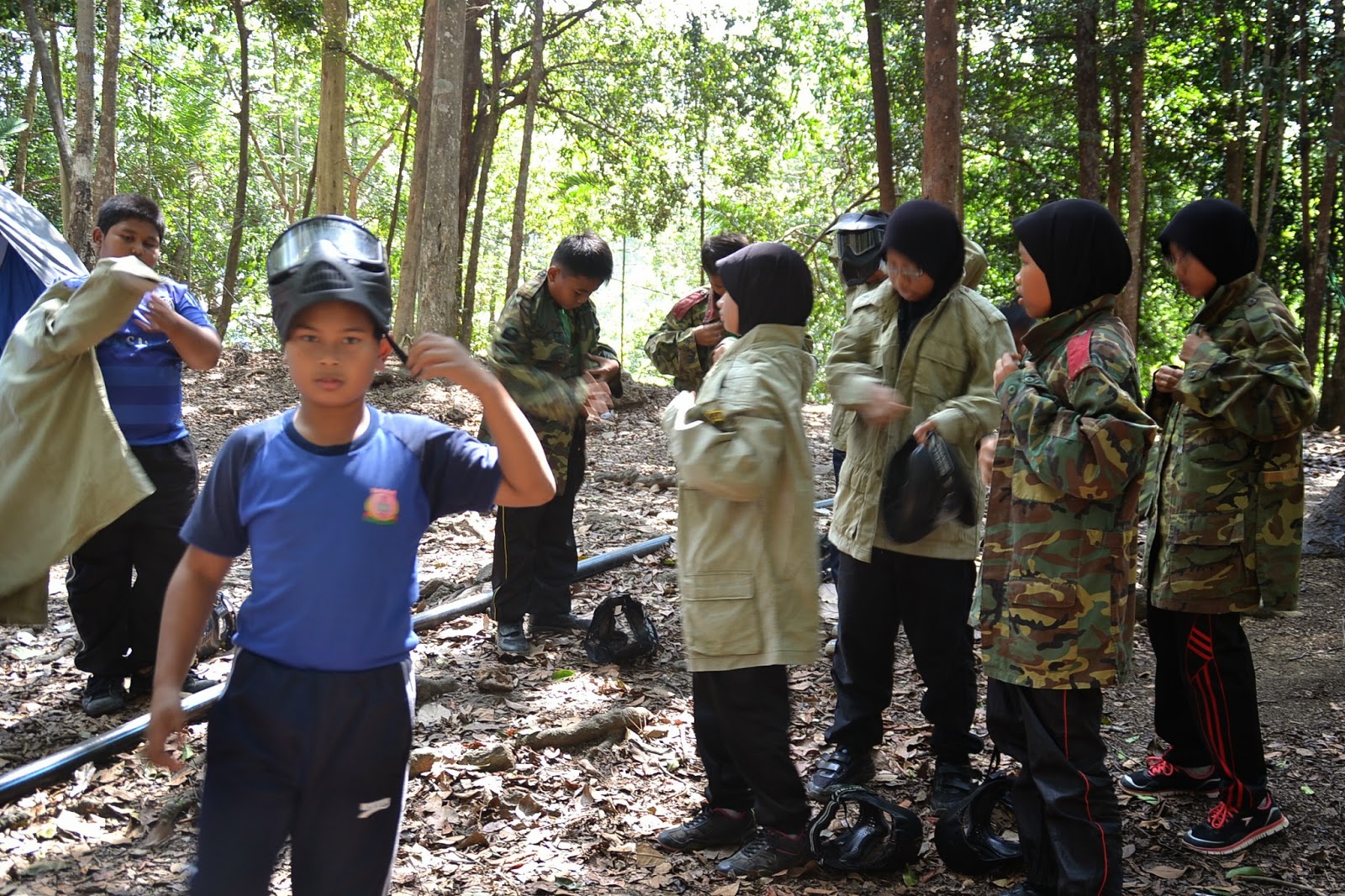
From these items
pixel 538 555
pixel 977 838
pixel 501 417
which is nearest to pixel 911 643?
pixel 977 838

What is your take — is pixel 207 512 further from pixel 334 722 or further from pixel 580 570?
pixel 580 570

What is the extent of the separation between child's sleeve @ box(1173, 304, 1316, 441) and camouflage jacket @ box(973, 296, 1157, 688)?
0.70 meters

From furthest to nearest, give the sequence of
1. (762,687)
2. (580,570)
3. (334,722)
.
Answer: (580,570) → (762,687) → (334,722)

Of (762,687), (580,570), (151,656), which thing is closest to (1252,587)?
(762,687)

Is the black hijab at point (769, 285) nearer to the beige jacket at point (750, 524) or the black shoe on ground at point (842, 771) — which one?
the beige jacket at point (750, 524)

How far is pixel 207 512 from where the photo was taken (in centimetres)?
222

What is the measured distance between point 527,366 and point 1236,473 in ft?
10.6

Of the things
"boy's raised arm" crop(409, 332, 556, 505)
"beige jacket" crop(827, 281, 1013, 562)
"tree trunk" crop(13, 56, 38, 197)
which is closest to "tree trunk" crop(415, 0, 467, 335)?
"beige jacket" crop(827, 281, 1013, 562)

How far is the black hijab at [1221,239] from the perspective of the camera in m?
3.58

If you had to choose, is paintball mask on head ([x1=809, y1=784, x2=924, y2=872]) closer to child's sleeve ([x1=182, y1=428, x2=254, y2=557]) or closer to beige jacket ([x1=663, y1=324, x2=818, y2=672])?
beige jacket ([x1=663, y1=324, x2=818, y2=672])

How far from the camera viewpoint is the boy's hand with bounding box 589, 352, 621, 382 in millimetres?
5461

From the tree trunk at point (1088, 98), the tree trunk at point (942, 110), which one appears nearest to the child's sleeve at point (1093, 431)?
the tree trunk at point (942, 110)

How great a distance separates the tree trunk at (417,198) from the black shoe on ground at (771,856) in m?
13.3

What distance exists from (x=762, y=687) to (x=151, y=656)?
2989 millimetres
